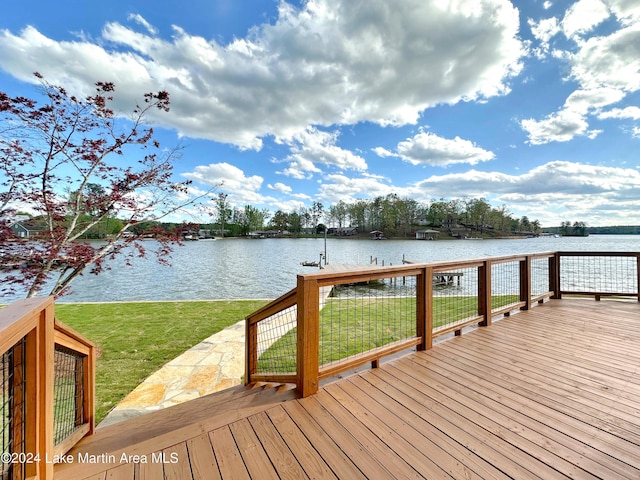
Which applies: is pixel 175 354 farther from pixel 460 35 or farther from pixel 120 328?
pixel 460 35

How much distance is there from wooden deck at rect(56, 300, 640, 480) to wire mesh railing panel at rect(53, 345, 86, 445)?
7.5 inches

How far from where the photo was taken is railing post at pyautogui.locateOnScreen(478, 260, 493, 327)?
11.7 ft

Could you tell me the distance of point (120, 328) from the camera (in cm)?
591

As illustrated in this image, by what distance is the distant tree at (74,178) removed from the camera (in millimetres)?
3400

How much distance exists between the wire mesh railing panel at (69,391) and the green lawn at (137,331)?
4.11 ft

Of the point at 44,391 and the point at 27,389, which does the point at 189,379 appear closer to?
the point at 44,391

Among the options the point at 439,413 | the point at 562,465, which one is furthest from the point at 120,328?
the point at 562,465

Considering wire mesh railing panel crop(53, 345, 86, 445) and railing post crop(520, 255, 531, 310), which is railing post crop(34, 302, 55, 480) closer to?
wire mesh railing panel crop(53, 345, 86, 445)

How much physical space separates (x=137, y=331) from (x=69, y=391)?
4362mm

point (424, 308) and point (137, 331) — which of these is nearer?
point (424, 308)

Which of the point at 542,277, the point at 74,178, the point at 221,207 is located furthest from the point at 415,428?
the point at 221,207

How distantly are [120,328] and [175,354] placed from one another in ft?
7.69

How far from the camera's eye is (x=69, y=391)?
6.58 feet

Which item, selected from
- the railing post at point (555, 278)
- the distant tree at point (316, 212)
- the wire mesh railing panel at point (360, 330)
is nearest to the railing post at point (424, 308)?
the wire mesh railing panel at point (360, 330)
